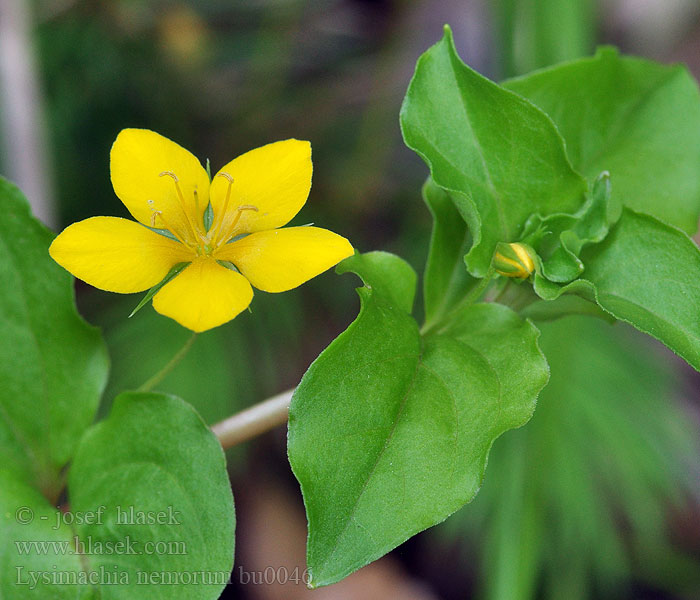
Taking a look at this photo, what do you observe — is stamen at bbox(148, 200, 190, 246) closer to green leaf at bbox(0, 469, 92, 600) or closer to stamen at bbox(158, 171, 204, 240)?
stamen at bbox(158, 171, 204, 240)

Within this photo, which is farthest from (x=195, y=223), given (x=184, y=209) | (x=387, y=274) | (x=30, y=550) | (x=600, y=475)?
(x=600, y=475)

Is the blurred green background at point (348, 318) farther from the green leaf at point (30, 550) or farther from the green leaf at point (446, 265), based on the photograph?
the green leaf at point (30, 550)

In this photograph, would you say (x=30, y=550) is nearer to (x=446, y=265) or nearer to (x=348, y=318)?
(x=446, y=265)

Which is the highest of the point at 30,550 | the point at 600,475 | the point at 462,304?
the point at 462,304

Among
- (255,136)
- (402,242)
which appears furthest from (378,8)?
(402,242)

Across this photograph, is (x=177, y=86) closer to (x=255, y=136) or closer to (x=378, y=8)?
(x=255, y=136)

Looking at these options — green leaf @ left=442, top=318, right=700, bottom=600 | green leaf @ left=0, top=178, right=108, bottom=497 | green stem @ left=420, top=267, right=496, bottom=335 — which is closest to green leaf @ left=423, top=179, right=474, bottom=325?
green stem @ left=420, top=267, right=496, bottom=335
